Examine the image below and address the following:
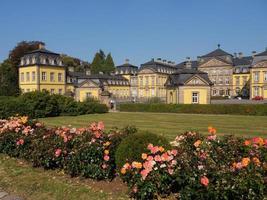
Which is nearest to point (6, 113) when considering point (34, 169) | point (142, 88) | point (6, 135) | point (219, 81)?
point (6, 135)

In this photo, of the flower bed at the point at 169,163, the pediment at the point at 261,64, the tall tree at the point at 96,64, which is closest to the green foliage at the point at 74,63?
the tall tree at the point at 96,64

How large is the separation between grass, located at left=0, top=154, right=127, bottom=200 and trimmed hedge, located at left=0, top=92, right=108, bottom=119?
16906 millimetres

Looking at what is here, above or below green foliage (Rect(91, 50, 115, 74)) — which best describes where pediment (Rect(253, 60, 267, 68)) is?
below

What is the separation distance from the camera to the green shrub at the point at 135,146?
5.84m

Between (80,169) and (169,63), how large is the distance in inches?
3068

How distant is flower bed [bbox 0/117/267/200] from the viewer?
14.8 ft

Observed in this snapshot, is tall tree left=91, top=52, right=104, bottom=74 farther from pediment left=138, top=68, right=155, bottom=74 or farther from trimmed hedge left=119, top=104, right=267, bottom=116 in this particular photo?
trimmed hedge left=119, top=104, right=267, bottom=116

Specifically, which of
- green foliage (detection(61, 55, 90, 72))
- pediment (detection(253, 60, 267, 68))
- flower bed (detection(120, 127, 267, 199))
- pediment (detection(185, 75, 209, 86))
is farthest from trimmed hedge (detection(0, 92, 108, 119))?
pediment (detection(253, 60, 267, 68))

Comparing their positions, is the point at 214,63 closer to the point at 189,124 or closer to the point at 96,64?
the point at 96,64

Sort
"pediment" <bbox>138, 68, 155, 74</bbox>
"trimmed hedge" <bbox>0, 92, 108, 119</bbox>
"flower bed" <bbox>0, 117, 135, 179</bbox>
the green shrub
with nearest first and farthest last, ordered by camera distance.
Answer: the green shrub
"flower bed" <bbox>0, 117, 135, 179</bbox>
"trimmed hedge" <bbox>0, 92, 108, 119</bbox>
"pediment" <bbox>138, 68, 155, 74</bbox>

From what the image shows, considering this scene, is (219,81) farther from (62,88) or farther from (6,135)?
(6,135)

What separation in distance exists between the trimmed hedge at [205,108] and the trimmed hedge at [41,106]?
513cm

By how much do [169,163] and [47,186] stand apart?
2659 millimetres

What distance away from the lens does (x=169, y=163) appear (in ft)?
17.3
